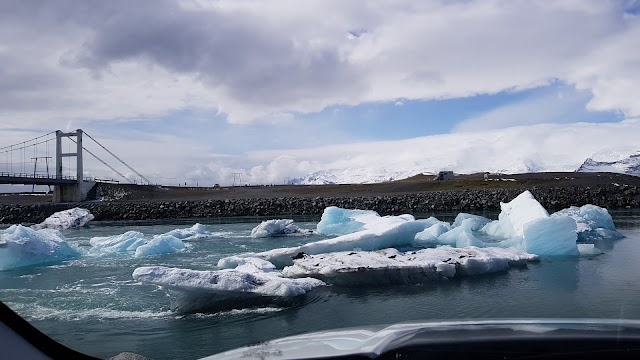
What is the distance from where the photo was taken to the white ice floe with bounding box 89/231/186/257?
12703mm

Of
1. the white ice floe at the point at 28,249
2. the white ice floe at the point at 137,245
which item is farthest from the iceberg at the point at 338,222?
the white ice floe at the point at 28,249

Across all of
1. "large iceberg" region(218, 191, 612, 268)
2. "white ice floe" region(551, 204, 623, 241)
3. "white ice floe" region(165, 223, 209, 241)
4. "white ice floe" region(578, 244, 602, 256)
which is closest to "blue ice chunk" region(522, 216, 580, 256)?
"large iceberg" region(218, 191, 612, 268)

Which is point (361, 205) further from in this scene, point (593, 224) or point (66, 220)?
point (593, 224)

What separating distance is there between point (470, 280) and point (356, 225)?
840 centimetres

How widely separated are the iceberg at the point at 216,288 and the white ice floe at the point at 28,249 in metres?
6.04

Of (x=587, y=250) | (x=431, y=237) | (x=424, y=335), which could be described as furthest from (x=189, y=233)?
(x=424, y=335)

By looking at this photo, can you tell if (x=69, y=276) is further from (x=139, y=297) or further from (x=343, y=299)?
(x=343, y=299)

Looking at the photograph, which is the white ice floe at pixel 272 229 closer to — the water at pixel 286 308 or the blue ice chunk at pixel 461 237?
the blue ice chunk at pixel 461 237

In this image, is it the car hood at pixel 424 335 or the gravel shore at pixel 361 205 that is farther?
the gravel shore at pixel 361 205

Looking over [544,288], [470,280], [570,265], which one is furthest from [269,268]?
[570,265]

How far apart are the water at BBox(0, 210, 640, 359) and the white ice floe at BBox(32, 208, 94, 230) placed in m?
16.2

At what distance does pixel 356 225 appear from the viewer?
1692cm

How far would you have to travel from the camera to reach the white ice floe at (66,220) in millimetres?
25031

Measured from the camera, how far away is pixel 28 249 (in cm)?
1123
